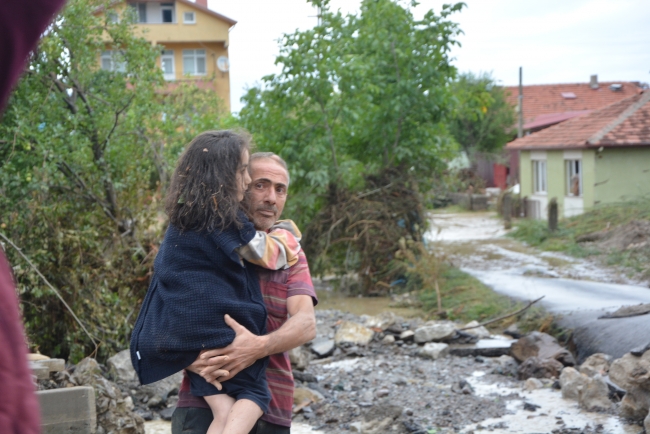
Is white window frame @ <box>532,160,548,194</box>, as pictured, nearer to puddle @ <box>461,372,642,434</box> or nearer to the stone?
puddle @ <box>461,372,642,434</box>

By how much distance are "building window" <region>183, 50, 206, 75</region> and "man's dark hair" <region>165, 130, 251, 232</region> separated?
1780 inches

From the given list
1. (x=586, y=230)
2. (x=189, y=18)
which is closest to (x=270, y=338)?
(x=586, y=230)

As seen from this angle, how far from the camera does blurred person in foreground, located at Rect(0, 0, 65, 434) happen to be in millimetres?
896

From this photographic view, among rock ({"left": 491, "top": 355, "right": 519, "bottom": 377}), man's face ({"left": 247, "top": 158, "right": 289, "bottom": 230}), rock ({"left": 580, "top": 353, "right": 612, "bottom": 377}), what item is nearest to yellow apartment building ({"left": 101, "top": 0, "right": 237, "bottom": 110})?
rock ({"left": 491, "top": 355, "right": 519, "bottom": 377})

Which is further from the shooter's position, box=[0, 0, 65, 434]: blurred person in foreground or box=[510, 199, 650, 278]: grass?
box=[510, 199, 650, 278]: grass

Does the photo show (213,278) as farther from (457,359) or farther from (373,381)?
(457,359)

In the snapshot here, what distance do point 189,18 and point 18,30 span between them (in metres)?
47.6

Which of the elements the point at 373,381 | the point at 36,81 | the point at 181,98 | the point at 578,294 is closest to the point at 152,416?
the point at 373,381

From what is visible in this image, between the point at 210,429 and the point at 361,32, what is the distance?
14.1m

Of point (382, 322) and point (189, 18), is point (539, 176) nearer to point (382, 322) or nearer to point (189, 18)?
point (382, 322)

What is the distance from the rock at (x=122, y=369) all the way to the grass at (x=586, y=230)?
1165 cm

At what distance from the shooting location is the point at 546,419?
6.46 m

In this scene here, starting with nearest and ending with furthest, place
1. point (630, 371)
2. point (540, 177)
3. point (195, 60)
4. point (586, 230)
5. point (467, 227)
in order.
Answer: point (630, 371) < point (586, 230) < point (467, 227) < point (540, 177) < point (195, 60)

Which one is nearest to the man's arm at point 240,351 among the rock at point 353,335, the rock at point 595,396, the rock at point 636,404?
the rock at point 636,404
